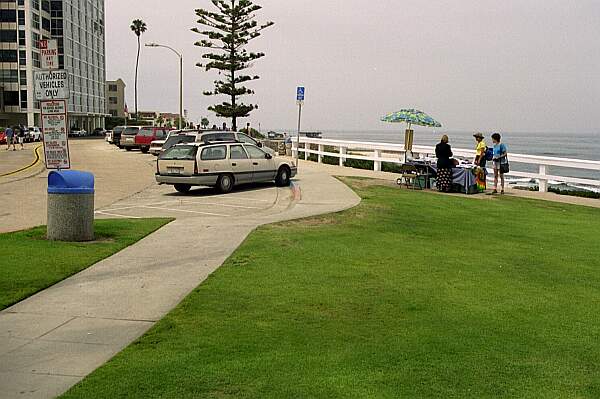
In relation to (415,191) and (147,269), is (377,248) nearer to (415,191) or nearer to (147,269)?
(147,269)

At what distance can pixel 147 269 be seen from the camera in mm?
9125

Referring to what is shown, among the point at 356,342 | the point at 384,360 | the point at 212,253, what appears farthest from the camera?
the point at 212,253

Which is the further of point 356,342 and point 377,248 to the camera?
point 377,248

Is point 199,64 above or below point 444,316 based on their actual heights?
above

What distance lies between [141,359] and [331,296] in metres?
2.58

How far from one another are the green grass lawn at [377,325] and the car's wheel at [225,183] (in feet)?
27.7

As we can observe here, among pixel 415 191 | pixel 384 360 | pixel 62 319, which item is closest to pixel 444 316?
pixel 384 360

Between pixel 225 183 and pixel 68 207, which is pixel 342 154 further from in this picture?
pixel 68 207

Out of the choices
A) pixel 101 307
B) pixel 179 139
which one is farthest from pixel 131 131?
pixel 101 307

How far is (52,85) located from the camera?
1132 centimetres

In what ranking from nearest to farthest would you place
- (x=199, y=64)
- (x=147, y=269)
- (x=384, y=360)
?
(x=384, y=360)
(x=147, y=269)
(x=199, y=64)

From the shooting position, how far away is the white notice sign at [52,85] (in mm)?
11234

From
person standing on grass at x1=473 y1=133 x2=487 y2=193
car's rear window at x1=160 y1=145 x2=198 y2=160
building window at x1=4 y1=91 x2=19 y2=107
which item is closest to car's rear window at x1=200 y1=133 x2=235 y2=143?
car's rear window at x1=160 y1=145 x2=198 y2=160

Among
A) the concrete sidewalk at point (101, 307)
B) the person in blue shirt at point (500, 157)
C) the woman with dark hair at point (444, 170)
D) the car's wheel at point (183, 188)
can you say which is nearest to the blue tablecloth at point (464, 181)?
the woman with dark hair at point (444, 170)
